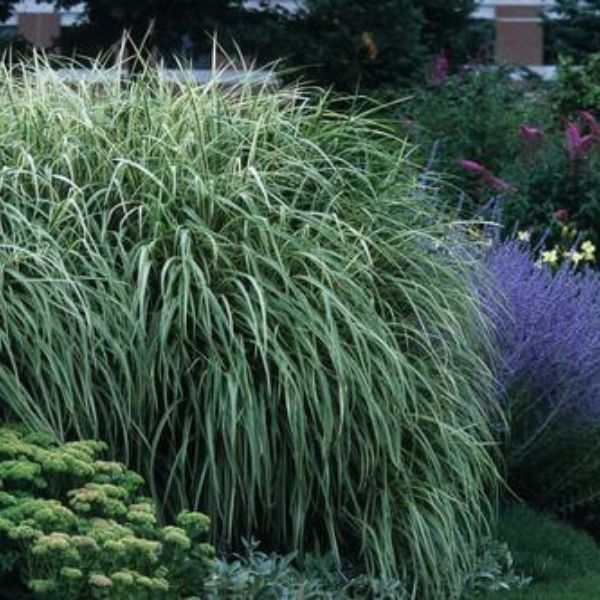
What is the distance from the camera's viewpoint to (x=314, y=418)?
5082mm

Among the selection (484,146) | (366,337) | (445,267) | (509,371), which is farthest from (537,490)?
(484,146)

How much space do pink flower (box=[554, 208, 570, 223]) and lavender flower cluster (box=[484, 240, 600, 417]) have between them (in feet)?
7.74

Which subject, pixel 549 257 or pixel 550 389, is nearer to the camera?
pixel 550 389

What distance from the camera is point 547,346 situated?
632 centimetres

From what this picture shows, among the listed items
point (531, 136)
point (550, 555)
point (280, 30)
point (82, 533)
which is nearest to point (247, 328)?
point (82, 533)

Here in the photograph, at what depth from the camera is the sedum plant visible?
13.1 ft

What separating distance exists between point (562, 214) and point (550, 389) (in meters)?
2.67

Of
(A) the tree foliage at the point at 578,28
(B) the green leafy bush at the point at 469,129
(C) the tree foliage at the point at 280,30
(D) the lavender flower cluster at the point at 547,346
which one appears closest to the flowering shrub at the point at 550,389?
(D) the lavender flower cluster at the point at 547,346

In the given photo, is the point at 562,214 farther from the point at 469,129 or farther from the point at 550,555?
the point at 550,555

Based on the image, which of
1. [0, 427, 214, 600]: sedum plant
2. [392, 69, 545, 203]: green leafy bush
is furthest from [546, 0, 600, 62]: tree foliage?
[0, 427, 214, 600]: sedum plant

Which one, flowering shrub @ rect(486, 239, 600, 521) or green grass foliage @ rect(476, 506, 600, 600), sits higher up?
flowering shrub @ rect(486, 239, 600, 521)

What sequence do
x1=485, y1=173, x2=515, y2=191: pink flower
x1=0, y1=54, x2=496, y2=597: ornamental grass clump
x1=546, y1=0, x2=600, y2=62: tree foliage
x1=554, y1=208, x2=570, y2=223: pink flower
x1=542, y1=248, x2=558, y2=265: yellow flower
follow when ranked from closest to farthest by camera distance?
x1=0, y1=54, x2=496, y2=597: ornamental grass clump < x1=542, y1=248, x2=558, y2=265: yellow flower < x1=554, y1=208, x2=570, y2=223: pink flower < x1=485, y1=173, x2=515, y2=191: pink flower < x1=546, y1=0, x2=600, y2=62: tree foliage

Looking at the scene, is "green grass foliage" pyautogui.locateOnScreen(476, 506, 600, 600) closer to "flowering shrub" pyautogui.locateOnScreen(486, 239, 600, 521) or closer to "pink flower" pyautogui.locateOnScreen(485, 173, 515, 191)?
"flowering shrub" pyautogui.locateOnScreen(486, 239, 600, 521)

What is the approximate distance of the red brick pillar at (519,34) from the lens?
28.5 metres
